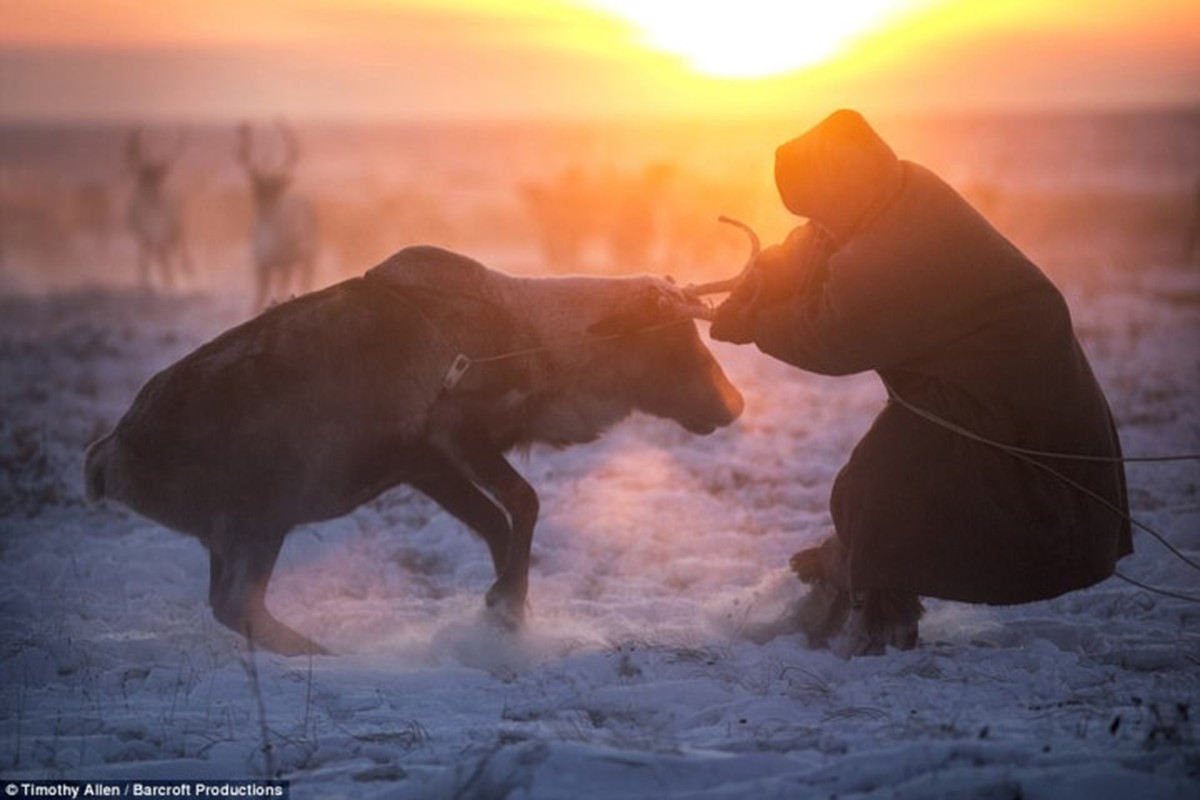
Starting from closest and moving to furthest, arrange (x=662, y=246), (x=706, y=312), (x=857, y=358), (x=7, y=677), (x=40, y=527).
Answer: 1. (x=857, y=358)
2. (x=7, y=677)
3. (x=706, y=312)
4. (x=40, y=527)
5. (x=662, y=246)

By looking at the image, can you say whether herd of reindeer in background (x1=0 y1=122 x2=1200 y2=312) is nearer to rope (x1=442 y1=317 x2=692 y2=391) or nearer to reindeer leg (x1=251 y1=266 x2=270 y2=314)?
reindeer leg (x1=251 y1=266 x2=270 y2=314)

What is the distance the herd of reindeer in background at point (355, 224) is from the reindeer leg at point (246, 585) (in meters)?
14.5

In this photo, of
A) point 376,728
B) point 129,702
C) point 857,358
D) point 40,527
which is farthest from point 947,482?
point 40,527

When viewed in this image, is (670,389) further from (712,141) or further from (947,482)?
(712,141)

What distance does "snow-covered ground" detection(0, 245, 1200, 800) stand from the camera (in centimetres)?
436

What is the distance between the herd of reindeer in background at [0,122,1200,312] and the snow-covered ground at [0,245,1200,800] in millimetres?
11593

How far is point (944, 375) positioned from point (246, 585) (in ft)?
9.67

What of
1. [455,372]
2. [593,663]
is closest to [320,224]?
[455,372]

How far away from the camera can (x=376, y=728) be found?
196 inches

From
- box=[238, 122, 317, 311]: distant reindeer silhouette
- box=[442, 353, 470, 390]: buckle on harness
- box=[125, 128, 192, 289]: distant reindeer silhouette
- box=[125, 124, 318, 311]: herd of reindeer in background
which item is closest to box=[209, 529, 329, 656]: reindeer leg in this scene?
box=[442, 353, 470, 390]: buckle on harness

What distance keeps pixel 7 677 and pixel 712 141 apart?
91374 millimetres

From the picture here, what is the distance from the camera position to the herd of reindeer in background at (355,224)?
21484 mm

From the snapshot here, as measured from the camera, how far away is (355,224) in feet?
102

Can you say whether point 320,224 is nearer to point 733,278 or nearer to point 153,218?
point 153,218
